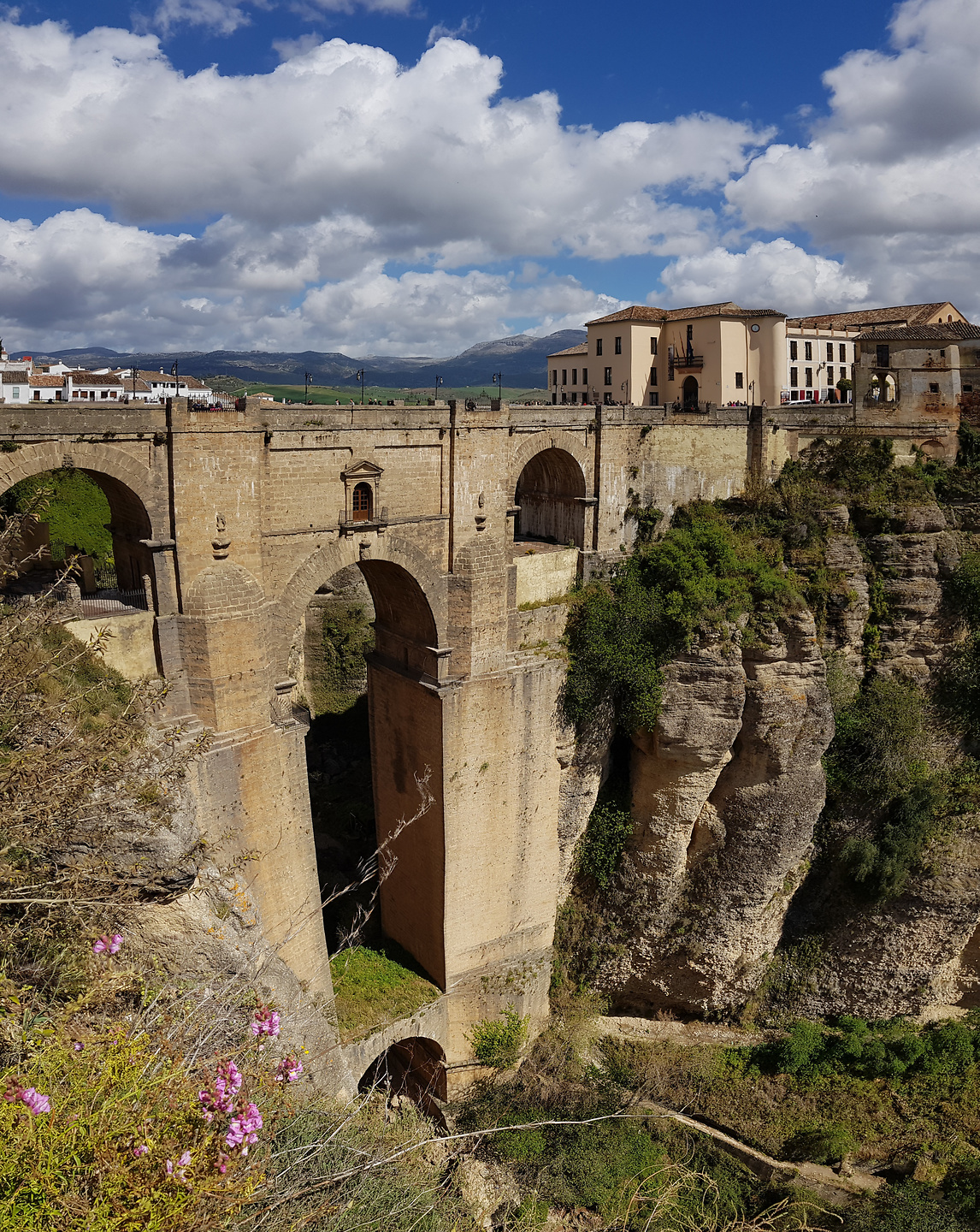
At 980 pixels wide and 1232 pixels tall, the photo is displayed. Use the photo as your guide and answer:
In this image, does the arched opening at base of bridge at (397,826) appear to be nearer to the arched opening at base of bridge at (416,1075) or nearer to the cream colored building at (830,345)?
the arched opening at base of bridge at (416,1075)

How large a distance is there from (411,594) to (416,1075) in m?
10.3

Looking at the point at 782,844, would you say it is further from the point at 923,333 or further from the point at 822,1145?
the point at 923,333

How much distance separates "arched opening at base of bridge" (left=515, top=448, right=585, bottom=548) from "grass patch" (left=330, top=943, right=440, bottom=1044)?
1002 centimetres

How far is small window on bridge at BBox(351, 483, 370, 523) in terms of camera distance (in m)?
16.7

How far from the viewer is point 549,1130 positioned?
18078mm

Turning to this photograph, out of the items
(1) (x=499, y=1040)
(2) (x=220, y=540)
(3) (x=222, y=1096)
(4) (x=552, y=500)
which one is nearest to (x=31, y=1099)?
(3) (x=222, y=1096)

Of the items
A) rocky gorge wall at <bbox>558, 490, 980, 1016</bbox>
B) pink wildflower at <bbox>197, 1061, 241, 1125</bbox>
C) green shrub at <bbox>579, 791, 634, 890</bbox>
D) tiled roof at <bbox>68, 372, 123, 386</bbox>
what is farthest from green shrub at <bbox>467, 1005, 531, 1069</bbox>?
tiled roof at <bbox>68, 372, 123, 386</bbox>

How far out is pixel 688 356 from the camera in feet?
103

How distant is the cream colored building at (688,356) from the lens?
3066 cm

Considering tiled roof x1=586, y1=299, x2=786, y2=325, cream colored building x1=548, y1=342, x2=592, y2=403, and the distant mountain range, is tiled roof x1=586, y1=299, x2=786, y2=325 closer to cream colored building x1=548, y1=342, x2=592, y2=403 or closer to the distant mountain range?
cream colored building x1=548, y1=342, x2=592, y2=403

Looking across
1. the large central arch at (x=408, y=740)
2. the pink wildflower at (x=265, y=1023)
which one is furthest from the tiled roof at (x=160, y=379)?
the pink wildflower at (x=265, y=1023)

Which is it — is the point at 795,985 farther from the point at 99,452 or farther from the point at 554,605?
the point at 99,452

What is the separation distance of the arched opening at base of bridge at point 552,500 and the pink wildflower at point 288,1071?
48.7ft

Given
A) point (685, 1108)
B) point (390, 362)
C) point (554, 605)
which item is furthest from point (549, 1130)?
point (390, 362)
